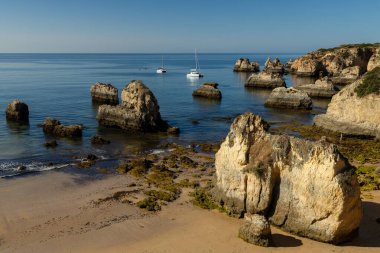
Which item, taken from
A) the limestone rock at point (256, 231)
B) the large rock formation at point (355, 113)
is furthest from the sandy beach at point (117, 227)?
the large rock formation at point (355, 113)

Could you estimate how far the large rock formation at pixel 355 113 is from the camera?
42188 millimetres

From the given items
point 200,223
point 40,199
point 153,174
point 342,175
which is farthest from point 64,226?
point 342,175

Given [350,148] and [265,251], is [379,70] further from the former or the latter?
[265,251]

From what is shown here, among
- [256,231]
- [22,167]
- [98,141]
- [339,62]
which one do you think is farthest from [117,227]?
[339,62]

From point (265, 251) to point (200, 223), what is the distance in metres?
4.67

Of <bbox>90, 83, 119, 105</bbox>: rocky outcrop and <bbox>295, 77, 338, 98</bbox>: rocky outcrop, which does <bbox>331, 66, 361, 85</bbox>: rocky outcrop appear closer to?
<bbox>295, 77, 338, 98</bbox>: rocky outcrop

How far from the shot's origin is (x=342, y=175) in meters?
18.8

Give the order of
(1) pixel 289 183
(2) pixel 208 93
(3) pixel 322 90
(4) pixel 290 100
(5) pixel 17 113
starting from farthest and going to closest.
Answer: (2) pixel 208 93 < (3) pixel 322 90 < (4) pixel 290 100 < (5) pixel 17 113 < (1) pixel 289 183

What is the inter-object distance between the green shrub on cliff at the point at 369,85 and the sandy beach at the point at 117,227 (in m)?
20.3

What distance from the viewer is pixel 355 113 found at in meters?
43.7

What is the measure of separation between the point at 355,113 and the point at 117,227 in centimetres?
3235

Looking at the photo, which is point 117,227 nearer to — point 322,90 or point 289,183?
point 289,183

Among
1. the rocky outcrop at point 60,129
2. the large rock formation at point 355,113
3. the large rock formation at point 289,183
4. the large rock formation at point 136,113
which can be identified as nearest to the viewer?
the large rock formation at point 289,183

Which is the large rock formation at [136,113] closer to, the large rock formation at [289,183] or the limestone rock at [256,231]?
the large rock formation at [289,183]
